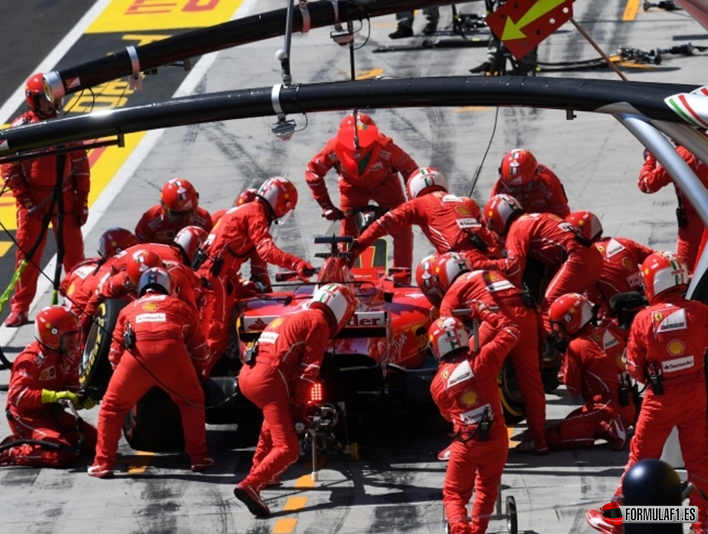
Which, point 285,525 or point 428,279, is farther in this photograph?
point 428,279

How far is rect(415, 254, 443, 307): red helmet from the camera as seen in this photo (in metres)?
11.8

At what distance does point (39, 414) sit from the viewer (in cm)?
1192

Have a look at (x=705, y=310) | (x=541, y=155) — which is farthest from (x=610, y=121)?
(x=705, y=310)

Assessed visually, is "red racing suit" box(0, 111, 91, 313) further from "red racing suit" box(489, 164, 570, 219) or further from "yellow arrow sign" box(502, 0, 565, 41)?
"yellow arrow sign" box(502, 0, 565, 41)

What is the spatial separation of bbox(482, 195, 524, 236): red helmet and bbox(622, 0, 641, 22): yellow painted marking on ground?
407 inches

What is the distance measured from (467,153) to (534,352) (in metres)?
7.21

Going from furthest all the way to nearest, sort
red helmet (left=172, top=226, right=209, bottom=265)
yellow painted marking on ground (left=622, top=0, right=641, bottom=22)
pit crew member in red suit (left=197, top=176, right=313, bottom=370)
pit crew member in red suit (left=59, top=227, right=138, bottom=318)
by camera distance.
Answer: yellow painted marking on ground (left=622, top=0, right=641, bottom=22), red helmet (left=172, top=226, right=209, bottom=265), pit crew member in red suit (left=59, top=227, right=138, bottom=318), pit crew member in red suit (left=197, top=176, right=313, bottom=370)

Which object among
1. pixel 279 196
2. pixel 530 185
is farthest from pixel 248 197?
pixel 530 185

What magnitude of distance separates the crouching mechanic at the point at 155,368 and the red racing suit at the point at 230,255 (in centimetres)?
87

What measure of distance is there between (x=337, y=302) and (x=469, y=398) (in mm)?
1698

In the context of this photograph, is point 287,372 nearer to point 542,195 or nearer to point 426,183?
point 426,183

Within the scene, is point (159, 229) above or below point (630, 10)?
above

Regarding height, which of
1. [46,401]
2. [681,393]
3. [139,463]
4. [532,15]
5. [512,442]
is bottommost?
[139,463]

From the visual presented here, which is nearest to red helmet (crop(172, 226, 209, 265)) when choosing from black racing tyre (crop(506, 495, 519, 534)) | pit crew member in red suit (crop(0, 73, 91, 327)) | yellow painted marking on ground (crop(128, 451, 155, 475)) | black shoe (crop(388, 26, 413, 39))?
yellow painted marking on ground (crop(128, 451, 155, 475))
